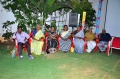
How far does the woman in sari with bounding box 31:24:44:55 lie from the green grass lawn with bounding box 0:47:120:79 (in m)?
0.32

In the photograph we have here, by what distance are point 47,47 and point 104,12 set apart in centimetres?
342

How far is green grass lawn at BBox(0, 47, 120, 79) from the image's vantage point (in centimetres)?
515

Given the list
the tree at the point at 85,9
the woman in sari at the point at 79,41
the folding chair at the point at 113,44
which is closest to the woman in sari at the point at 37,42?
the woman in sari at the point at 79,41

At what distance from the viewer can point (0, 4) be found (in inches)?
323

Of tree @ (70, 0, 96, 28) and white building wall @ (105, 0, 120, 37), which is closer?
tree @ (70, 0, 96, 28)

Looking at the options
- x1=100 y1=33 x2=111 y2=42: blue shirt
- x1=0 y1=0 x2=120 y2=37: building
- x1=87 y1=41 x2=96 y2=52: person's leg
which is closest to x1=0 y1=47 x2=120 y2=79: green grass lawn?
x1=87 y1=41 x2=96 y2=52: person's leg

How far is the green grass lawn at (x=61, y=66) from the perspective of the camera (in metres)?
5.15

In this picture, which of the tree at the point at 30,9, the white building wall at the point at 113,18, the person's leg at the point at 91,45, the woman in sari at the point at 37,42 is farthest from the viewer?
the white building wall at the point at 113,18

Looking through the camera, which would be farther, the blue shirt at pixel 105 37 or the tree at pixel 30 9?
the tree at pixel 30 9

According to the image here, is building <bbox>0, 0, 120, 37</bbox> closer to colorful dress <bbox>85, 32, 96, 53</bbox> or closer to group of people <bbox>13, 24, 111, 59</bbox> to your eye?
group of people <bbox>13, 24, 111, 59</bbox>

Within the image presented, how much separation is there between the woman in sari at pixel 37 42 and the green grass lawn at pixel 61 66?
1.04 feet

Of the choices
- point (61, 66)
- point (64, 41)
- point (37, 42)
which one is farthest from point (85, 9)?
point (61, 66)

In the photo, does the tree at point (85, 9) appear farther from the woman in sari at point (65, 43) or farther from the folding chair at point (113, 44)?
the folding chair at point (113, 44)

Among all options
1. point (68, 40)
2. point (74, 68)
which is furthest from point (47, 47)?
point (74, 68)
